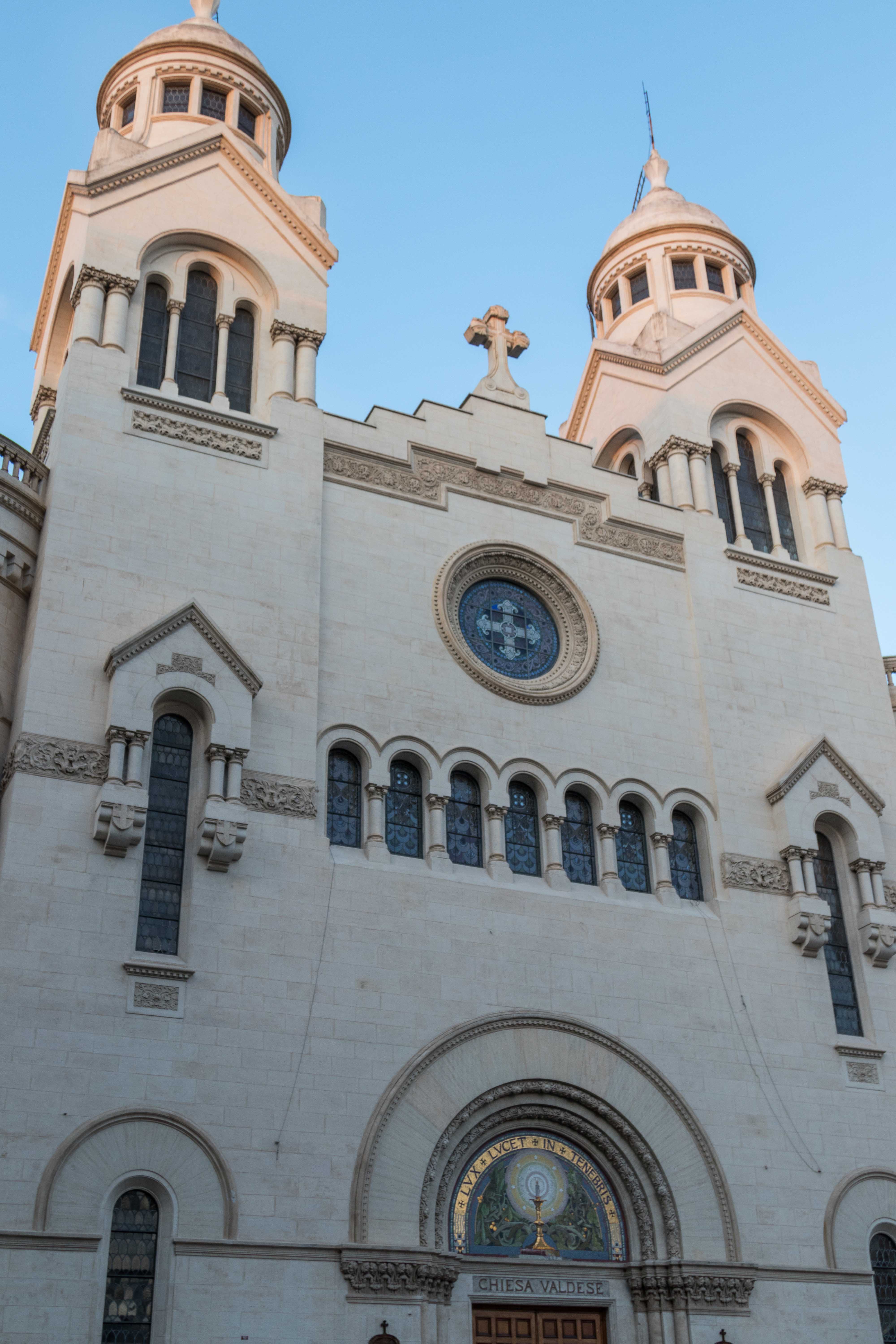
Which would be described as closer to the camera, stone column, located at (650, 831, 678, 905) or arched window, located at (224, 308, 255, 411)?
stone column, located at (650, 831, 678, 905)

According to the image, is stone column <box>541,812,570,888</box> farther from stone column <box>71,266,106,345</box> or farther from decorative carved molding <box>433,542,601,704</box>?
stone column <box>71,266,106,345</box>

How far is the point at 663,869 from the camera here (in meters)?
21.4

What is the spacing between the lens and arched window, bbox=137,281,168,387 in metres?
21.6

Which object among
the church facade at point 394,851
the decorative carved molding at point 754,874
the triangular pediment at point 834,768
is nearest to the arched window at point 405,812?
the church facade at point 394,851

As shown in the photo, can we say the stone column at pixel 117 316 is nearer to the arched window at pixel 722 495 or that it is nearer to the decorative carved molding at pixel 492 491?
the decorative carved molding at pixel 492 491

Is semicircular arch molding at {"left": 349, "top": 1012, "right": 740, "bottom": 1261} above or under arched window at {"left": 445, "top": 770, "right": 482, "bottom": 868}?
under

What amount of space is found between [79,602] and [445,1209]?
30.3ft

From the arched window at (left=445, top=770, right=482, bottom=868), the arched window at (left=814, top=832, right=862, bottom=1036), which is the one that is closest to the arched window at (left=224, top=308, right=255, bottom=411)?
Result: the arched window at (left=445, top=770, right=482, bottom=868)

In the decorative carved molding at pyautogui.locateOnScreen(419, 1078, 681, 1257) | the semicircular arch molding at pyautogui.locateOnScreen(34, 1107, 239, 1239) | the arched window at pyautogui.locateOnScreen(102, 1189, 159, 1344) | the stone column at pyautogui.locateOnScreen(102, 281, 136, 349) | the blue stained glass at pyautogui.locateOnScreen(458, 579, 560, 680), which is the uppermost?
the stone column at pyautogui.locateOnScreen(102, 281, 136, 349)

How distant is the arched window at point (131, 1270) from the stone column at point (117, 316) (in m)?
12.2

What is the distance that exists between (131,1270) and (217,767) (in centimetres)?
607

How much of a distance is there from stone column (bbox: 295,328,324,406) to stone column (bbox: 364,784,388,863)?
6.57m

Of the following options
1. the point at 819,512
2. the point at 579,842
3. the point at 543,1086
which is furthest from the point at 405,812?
the point at 819,512

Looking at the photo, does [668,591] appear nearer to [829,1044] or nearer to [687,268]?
[829,1044]
